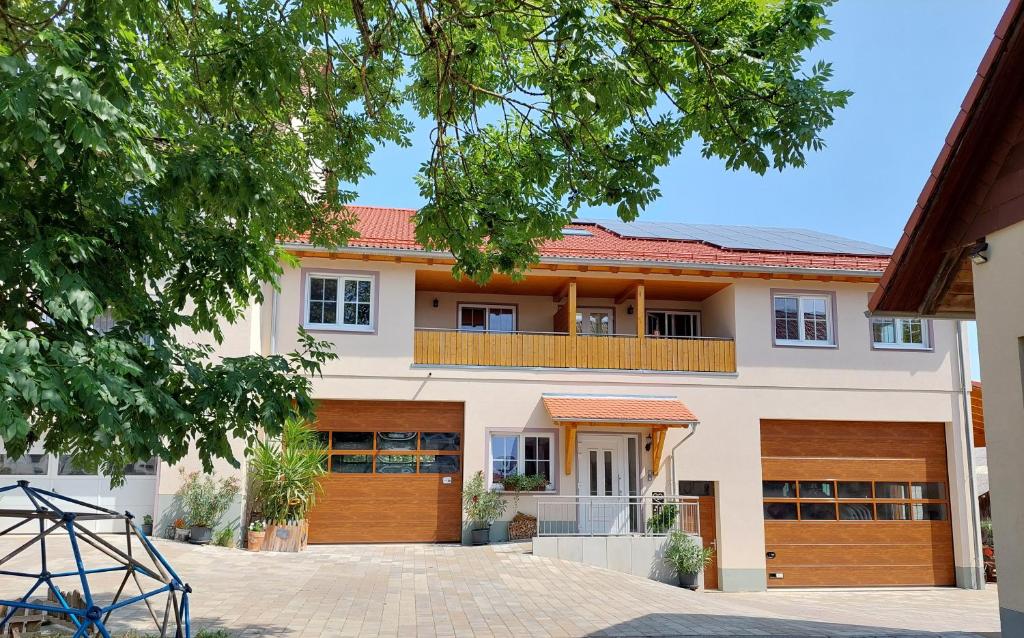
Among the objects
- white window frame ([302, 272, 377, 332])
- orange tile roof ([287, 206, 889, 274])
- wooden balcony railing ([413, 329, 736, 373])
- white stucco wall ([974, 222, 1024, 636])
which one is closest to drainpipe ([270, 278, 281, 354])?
white window frame ([302, 272, 377, 332])

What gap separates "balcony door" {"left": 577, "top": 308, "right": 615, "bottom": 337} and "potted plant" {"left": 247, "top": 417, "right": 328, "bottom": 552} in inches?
297

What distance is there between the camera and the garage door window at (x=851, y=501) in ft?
63.2

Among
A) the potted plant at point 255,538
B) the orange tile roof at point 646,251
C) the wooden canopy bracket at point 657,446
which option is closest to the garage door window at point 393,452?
the potted plant at point 255,538

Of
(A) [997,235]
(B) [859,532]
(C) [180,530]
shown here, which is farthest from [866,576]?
(C) [180,530]

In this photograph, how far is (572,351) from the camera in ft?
62.8

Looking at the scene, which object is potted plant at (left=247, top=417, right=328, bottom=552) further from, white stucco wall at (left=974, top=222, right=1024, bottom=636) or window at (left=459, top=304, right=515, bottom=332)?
white stucco wall at (left=974, top=222, right=1024, bottom=636)

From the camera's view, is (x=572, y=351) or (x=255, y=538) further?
(x=572, y=351)

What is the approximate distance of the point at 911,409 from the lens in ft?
64.8

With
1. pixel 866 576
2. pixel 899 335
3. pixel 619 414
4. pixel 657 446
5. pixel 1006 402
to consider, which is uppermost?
pixel 899 335

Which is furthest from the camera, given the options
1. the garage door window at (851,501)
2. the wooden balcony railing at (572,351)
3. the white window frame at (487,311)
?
the white window frame at (487,311)

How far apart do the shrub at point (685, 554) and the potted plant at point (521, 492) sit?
2.95 m

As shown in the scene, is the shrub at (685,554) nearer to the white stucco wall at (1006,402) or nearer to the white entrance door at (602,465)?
the white entrance door at (602,465)

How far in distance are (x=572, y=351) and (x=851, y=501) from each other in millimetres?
7644

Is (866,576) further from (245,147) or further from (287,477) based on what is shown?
(245,147)
